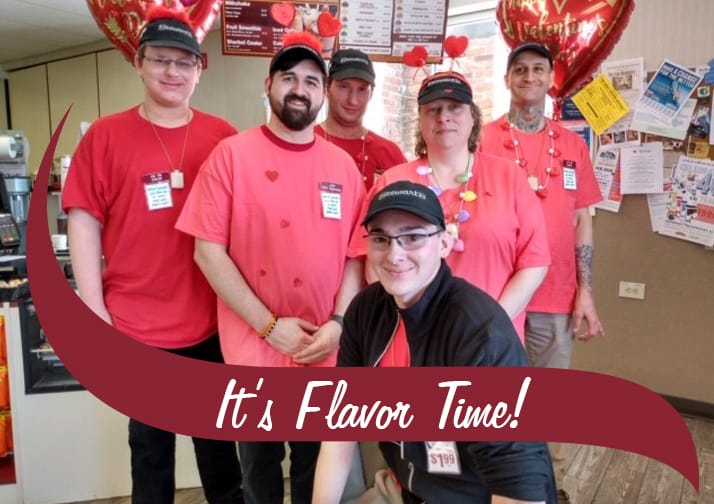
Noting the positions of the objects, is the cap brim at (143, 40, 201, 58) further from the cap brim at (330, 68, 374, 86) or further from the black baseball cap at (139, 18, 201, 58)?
the cap brim at (330, 68, 374, 86)

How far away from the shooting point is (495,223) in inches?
58.2

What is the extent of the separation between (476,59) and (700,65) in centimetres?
124

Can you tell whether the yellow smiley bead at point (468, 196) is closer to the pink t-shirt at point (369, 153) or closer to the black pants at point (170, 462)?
the pink t-shirt at point (369, 153)

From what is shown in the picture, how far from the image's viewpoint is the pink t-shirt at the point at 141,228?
151 cm

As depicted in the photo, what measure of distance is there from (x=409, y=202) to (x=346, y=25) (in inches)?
55.8

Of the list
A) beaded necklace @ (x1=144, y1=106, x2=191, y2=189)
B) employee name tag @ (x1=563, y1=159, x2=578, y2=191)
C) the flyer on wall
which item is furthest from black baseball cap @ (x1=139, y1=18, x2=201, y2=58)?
the flyer on wall

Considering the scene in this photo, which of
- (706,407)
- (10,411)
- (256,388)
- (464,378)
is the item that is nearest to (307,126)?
(256,388)

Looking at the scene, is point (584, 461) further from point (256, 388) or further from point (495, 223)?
point (256, 388)

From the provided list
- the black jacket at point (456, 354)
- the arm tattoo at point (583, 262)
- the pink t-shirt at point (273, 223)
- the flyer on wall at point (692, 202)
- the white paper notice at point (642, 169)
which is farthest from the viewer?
the white paper notice at point (642, 169)

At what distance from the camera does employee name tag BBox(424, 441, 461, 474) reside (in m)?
1.05

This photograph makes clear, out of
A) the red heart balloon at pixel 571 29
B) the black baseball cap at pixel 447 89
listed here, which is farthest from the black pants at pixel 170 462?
the red heart balloon at pixel 571 29

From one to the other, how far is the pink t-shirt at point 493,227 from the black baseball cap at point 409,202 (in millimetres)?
418

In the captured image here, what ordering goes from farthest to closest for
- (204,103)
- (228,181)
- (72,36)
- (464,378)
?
(72,36), (204,103), (228,181), (464,378)

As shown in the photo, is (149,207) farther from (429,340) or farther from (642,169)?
(642,169)
